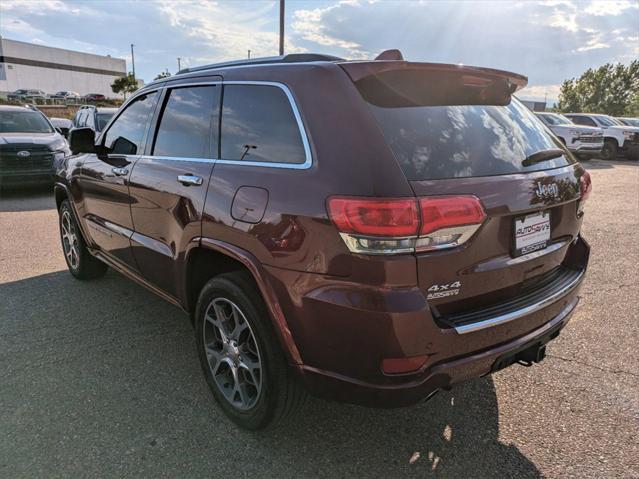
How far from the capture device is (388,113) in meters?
2.09

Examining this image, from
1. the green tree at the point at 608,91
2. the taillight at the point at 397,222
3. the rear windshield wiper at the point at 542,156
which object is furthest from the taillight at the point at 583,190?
the green tree at the point at 608,91

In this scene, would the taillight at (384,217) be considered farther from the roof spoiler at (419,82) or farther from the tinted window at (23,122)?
the tinted window at (23,122)

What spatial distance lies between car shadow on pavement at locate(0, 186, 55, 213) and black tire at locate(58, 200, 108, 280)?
4135mm

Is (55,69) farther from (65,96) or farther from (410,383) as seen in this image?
(410,383)

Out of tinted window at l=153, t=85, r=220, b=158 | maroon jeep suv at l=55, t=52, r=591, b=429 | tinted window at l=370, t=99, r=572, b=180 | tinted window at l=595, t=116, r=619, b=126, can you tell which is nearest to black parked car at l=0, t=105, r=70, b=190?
tinted window at l=153, t=85, r=220, b=158

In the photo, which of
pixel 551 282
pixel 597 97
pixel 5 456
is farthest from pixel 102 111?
pixel 597 97

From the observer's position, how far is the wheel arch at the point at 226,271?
2.18 m

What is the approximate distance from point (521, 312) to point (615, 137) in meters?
21.5

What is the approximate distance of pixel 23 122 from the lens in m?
10.4

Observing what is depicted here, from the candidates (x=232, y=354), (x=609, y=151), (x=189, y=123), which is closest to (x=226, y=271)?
(x=232, y=354)

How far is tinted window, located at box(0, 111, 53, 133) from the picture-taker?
10.2 meters

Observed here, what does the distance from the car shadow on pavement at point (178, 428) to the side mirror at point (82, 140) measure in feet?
5.29

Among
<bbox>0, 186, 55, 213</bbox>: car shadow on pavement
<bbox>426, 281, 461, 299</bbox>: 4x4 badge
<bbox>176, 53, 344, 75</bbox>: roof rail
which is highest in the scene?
<bbox>176, 53, 344, 75</bbox>: roof rail

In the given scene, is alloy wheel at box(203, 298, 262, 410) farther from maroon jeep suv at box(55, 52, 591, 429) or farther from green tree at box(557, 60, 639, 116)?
green tree at box(557, 60, 639, 116)
